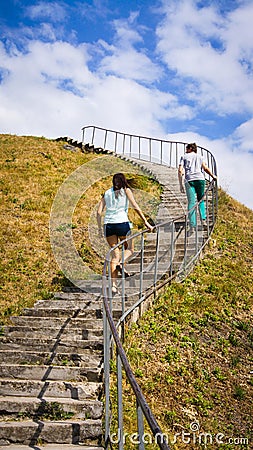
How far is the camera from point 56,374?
188 inches

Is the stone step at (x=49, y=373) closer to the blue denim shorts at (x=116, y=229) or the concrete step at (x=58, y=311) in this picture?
the concrete step at (x=58, y=311)

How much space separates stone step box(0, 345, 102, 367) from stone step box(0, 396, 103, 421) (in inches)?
28.6

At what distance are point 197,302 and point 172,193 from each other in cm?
689

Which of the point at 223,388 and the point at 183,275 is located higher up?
the point at 183,275

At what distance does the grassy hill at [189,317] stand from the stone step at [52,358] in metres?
0.66

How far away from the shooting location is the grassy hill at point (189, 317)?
5340 millimetres

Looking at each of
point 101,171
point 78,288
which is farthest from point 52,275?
point 101,171

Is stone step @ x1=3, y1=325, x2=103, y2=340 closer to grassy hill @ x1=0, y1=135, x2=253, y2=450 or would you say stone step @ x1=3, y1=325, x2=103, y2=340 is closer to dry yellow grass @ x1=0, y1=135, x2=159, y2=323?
grassy hill @ x1=0, y1=135, x2=253, y2=450

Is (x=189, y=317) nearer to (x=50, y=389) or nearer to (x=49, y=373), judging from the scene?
(x=49, y=373)

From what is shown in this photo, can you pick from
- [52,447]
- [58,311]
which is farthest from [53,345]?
[52,447]

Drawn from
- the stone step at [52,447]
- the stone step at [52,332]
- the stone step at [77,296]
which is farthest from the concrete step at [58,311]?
the stone step at [52,447]

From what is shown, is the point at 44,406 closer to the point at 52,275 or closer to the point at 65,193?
the point at 52,275

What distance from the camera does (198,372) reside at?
5934 mm

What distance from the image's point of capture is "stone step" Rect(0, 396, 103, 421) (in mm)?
4215
